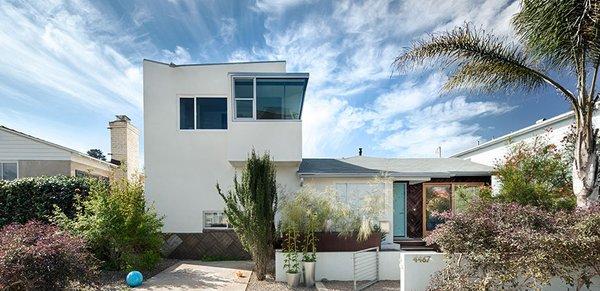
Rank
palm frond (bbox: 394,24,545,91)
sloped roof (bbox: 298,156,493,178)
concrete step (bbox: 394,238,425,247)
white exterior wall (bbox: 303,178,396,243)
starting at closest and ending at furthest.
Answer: palm frond (bbox: 394,24,545,91)
white exterior wall (bbox: 303,178,396,243)
sloped roof (bbox: 298,156,493,178)
concrete step (bbox: 394,238,425,247)

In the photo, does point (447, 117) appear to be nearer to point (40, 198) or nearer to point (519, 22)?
point (519, 22)

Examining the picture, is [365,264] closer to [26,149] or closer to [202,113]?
[202,113]

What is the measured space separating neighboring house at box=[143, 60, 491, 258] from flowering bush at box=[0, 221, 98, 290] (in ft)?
19.3

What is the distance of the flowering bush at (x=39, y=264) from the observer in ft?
20.7

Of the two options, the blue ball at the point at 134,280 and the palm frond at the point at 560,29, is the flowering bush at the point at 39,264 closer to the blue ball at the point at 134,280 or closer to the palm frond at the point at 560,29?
the blue ball at the point at 134,280

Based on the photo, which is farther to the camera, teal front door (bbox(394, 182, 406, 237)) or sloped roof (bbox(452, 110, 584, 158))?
teal front door (bbox(394, 182, 406, 237))

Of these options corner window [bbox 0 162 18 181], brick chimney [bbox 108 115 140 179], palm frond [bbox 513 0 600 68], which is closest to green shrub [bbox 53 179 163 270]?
corner window [bbox 0 162 18 181]

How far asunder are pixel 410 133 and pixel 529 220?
401 inches

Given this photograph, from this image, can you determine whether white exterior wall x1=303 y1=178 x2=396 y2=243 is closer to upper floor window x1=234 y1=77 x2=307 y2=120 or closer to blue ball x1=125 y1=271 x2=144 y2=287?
upper floor window x1=234 y1=77 x2=307 y2=120

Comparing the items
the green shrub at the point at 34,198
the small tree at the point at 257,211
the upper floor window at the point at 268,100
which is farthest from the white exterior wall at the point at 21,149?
the small tree at the point at 257,211

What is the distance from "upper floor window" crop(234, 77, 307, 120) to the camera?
12.0 meters

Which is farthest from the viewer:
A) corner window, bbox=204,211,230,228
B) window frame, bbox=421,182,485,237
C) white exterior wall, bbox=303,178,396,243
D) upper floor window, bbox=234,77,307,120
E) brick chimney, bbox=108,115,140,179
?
brick chimney, bbox=108,115,140,179

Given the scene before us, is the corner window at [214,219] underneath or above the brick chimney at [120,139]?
underneath

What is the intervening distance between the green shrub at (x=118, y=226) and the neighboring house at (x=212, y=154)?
2.21 meters
